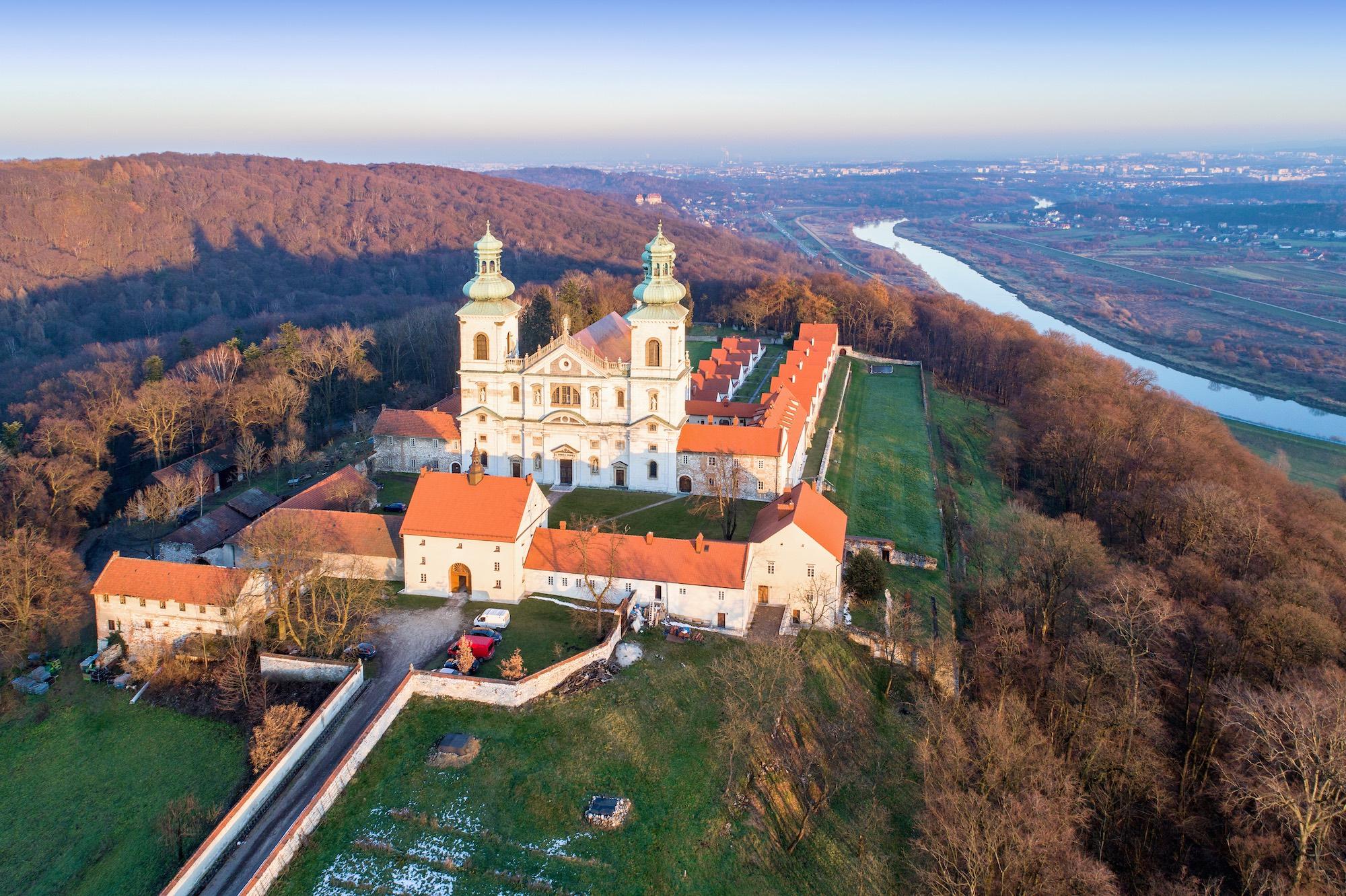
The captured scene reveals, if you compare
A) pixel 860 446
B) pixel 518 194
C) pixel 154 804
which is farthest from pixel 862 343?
pixel 518 194

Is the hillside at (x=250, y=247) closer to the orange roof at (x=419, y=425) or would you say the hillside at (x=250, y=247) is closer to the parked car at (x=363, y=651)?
the orange roof at (x=419, y=425)

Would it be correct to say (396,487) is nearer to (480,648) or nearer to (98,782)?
(480,648)

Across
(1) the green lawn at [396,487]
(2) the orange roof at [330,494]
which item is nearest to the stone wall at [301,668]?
(2) the orange roof at [330,494]

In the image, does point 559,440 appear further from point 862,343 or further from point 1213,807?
point 862,343

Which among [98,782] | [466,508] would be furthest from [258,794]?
[466,508]

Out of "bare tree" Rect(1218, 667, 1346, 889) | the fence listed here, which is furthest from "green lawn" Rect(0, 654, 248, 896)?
"bare tree" Rect(1218, 667, 1346, 889)
